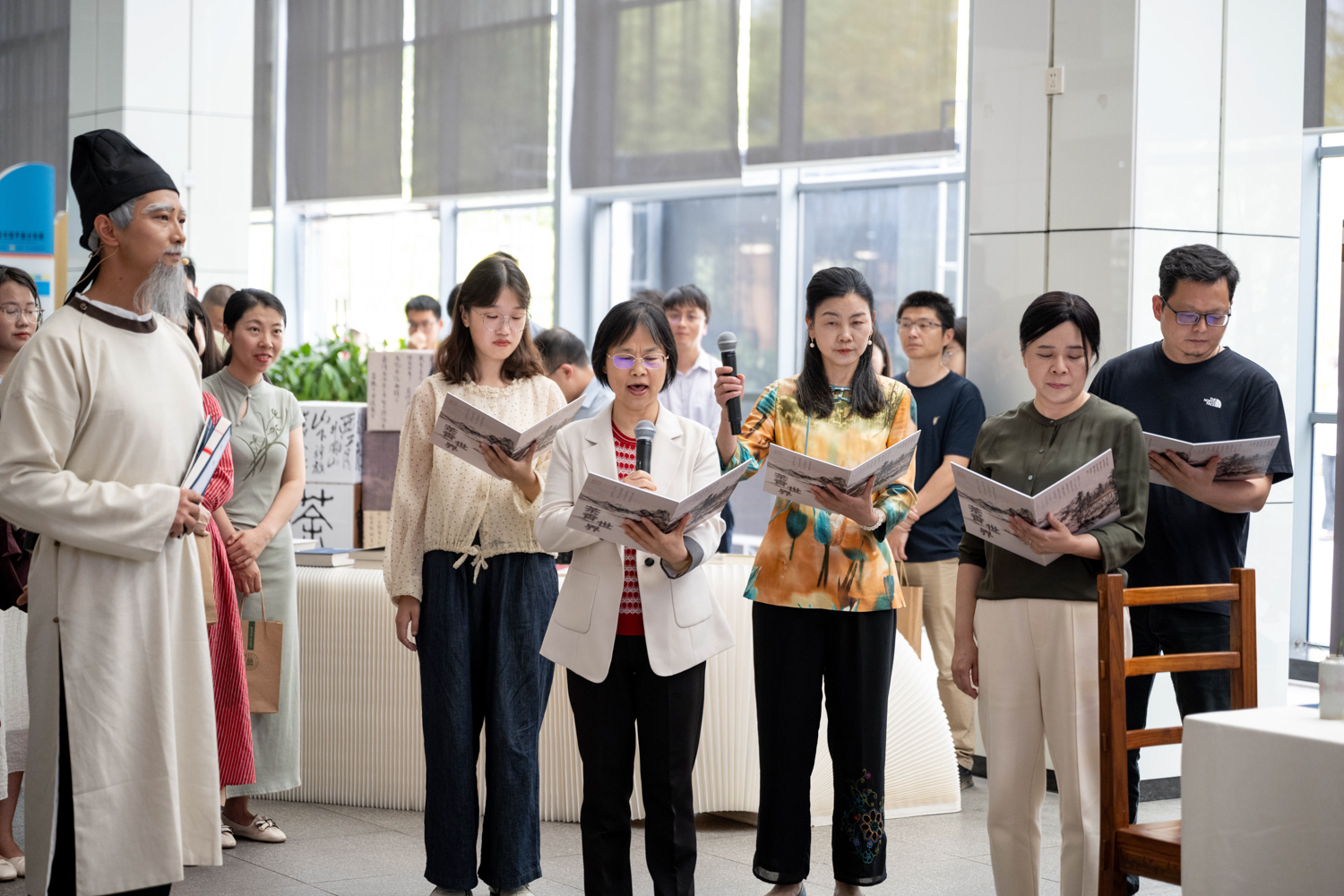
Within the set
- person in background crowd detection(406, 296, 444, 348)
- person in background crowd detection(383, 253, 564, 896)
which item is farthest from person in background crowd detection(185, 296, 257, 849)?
person in background crowd detection(406, 296, 444, 348)

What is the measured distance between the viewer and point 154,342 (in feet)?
8.29

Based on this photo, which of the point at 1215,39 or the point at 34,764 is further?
the point at 1215,39

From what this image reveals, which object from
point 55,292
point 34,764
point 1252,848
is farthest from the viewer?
point 55,292

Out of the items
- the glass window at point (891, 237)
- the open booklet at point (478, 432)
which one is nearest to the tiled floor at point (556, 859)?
the open booklet at point (478, 432)

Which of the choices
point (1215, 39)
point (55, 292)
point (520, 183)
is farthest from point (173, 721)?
point (520, 183)

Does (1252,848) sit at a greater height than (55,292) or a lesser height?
lesser

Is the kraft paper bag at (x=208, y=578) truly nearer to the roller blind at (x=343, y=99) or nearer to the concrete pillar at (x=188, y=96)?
the concrete pillar at (x=188, y=96)

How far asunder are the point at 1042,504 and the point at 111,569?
68.6 inches

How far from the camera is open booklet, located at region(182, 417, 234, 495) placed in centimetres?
252

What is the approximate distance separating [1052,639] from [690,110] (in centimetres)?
606

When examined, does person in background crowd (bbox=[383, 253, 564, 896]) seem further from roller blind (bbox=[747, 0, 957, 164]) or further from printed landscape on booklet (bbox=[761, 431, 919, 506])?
roller blind (bbox=[747, 0, 957, 164])

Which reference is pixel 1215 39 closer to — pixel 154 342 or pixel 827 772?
pixel 827 772

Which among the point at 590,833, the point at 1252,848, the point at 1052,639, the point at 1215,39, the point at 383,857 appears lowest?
the point at 383,857

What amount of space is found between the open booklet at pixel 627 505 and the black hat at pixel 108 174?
951mm
